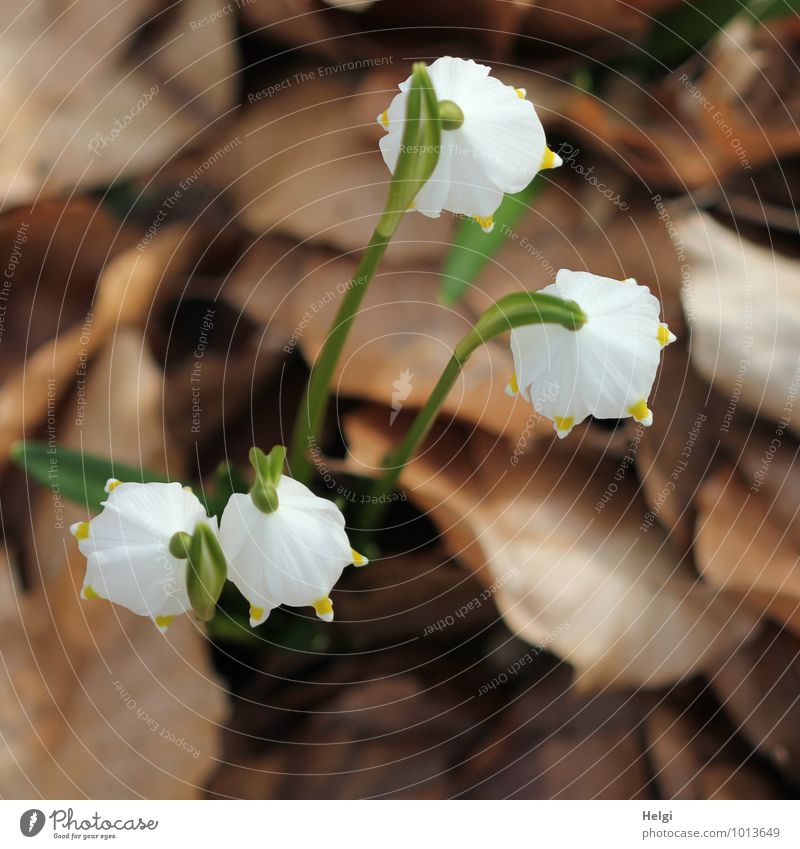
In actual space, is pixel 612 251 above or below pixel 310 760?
above

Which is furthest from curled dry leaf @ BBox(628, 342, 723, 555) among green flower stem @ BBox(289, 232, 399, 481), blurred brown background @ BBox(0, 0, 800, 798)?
green flower stem @ BBox(289, 232, 399, 481)

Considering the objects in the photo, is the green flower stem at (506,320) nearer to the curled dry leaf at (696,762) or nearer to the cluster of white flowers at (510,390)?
the cluster of white flowers at (510,390)

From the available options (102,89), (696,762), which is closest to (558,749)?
(696,762)

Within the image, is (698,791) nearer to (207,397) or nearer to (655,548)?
(655,548)

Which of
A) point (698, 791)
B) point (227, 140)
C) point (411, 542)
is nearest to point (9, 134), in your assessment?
point (227, 140)

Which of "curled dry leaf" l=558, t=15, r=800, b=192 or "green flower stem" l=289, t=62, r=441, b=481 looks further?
"curled dry leaf" l=558, t=15, r=800, b=192

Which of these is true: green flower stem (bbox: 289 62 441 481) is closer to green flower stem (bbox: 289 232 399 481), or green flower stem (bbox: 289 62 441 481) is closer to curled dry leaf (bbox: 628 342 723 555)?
green flower stem (bbox: 289 232 399 481)
